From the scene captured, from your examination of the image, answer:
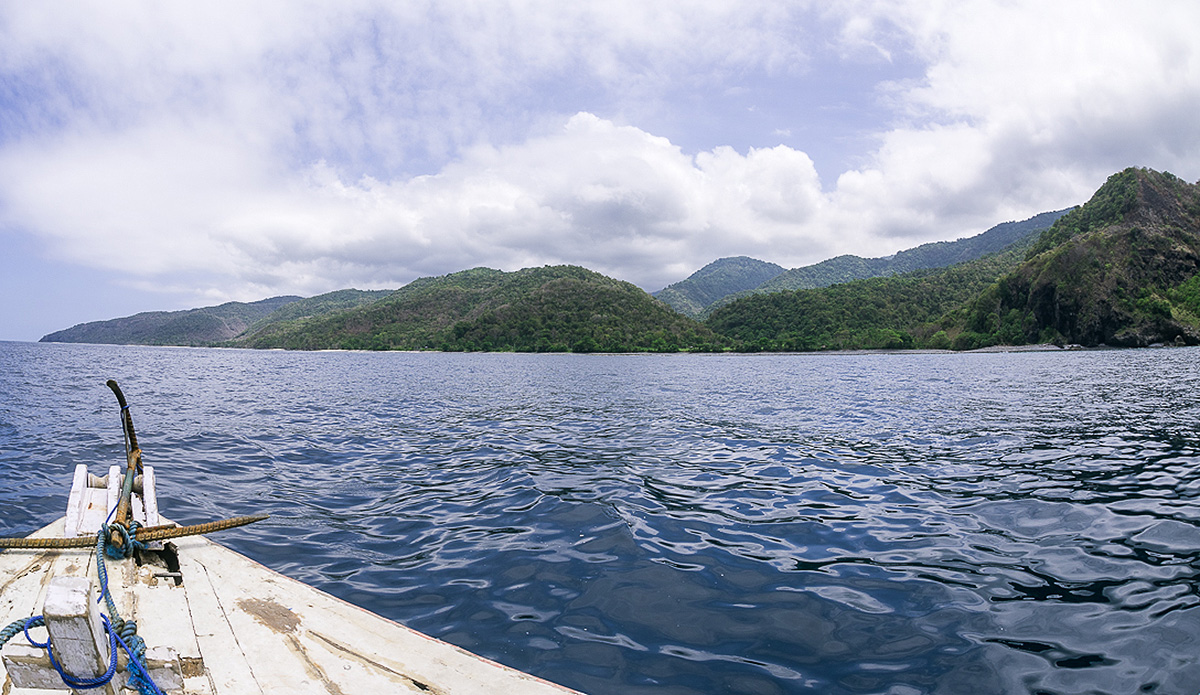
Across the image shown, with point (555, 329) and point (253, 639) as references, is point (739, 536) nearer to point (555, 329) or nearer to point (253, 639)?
point (253, 639)

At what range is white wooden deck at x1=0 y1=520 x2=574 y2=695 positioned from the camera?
4.06 metres

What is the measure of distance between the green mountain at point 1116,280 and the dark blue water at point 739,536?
127450mm

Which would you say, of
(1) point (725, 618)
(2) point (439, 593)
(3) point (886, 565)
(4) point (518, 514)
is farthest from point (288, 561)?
(3) point (886, 565)

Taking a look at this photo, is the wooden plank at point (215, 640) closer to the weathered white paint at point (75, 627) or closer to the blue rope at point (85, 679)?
the blue rope at point (85, 679)

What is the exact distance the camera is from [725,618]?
6602mm

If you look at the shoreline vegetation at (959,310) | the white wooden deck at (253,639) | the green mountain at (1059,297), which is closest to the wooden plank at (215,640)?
the white wooden deck at (253,639)

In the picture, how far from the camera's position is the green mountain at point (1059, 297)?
119 m

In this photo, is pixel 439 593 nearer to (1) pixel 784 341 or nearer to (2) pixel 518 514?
(2) pixel 518 514

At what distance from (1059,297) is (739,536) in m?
155

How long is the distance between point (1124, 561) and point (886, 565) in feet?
10.6

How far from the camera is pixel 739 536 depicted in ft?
30.5

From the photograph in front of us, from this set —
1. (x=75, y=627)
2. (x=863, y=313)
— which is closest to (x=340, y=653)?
(x=75, y=627)

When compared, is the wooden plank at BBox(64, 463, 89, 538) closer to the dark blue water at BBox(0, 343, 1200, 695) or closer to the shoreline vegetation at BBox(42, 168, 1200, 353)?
the dark blue water at BBox(0, 343, 1200, 695)

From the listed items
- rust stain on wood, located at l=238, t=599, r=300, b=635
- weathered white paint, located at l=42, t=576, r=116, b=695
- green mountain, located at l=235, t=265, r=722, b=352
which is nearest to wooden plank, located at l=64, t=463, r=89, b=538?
rust stain on wood, located at l=238, t=599, r=300, b=635
